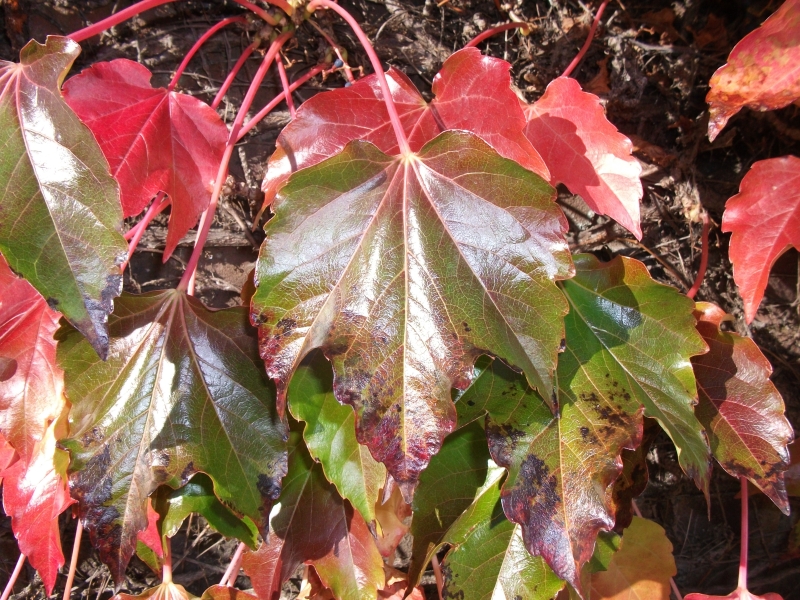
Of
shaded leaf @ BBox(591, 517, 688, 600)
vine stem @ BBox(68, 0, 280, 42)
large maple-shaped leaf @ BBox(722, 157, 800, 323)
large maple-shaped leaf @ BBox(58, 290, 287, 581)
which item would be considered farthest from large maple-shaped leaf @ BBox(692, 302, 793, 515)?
vine stem @ BBox(68, 0, 280, 42)

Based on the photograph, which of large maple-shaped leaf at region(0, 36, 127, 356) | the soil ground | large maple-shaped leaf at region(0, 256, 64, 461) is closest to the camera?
large maple-shaped leaf at region(0, 36, 127, 356)

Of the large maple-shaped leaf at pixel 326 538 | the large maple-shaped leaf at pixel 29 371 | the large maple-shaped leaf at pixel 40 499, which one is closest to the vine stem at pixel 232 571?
the large maple-shaped leaf at pixel 326 538

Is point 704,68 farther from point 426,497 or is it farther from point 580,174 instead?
point 426,497

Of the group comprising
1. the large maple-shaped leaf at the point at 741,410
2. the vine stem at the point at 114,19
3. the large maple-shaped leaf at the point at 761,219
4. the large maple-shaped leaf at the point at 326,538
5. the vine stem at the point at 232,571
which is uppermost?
the vine stem at the point at 114,19

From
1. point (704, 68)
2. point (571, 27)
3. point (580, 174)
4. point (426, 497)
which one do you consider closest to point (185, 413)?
point (426, 497)

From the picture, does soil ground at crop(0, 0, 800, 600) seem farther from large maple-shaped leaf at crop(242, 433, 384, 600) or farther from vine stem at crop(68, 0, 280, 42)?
large maple-shaped leaf at crop(242, 433, 384, 600)

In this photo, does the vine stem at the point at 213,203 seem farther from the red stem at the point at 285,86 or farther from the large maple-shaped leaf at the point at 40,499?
the large maple-shaped leaf at the point at 40,499
